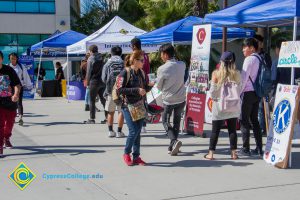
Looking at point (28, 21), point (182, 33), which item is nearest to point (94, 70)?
point (182, 33)

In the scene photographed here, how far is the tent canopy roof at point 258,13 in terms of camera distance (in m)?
6.51

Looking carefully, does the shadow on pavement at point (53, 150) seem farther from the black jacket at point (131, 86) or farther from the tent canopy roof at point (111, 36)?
the tent canopy roof at point (111, 36)

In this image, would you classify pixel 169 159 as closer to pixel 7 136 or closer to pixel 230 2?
pixel 7 136

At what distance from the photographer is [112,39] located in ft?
51.5

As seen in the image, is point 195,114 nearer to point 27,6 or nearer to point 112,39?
point 112,39

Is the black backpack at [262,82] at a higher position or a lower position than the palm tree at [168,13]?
lower

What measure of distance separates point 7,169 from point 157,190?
2.43 metres

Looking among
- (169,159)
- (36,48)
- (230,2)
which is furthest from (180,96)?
(230,2)

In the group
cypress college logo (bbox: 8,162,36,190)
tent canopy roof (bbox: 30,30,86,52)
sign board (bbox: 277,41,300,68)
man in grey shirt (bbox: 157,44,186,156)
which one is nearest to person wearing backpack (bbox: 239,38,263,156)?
sign board (bbox: 277,41,300,68)

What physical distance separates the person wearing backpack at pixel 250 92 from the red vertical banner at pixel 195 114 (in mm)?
1686

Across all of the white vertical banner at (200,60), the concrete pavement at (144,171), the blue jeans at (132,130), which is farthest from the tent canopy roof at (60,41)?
the blue jeans at (132,130)

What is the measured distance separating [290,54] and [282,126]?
103 cm

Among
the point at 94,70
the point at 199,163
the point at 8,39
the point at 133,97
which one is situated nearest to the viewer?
the point at 133,97

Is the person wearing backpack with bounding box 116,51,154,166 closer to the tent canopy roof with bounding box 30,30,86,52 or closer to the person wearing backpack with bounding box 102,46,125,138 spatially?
the person wearing backpack with bounding box 102,46,125,138
